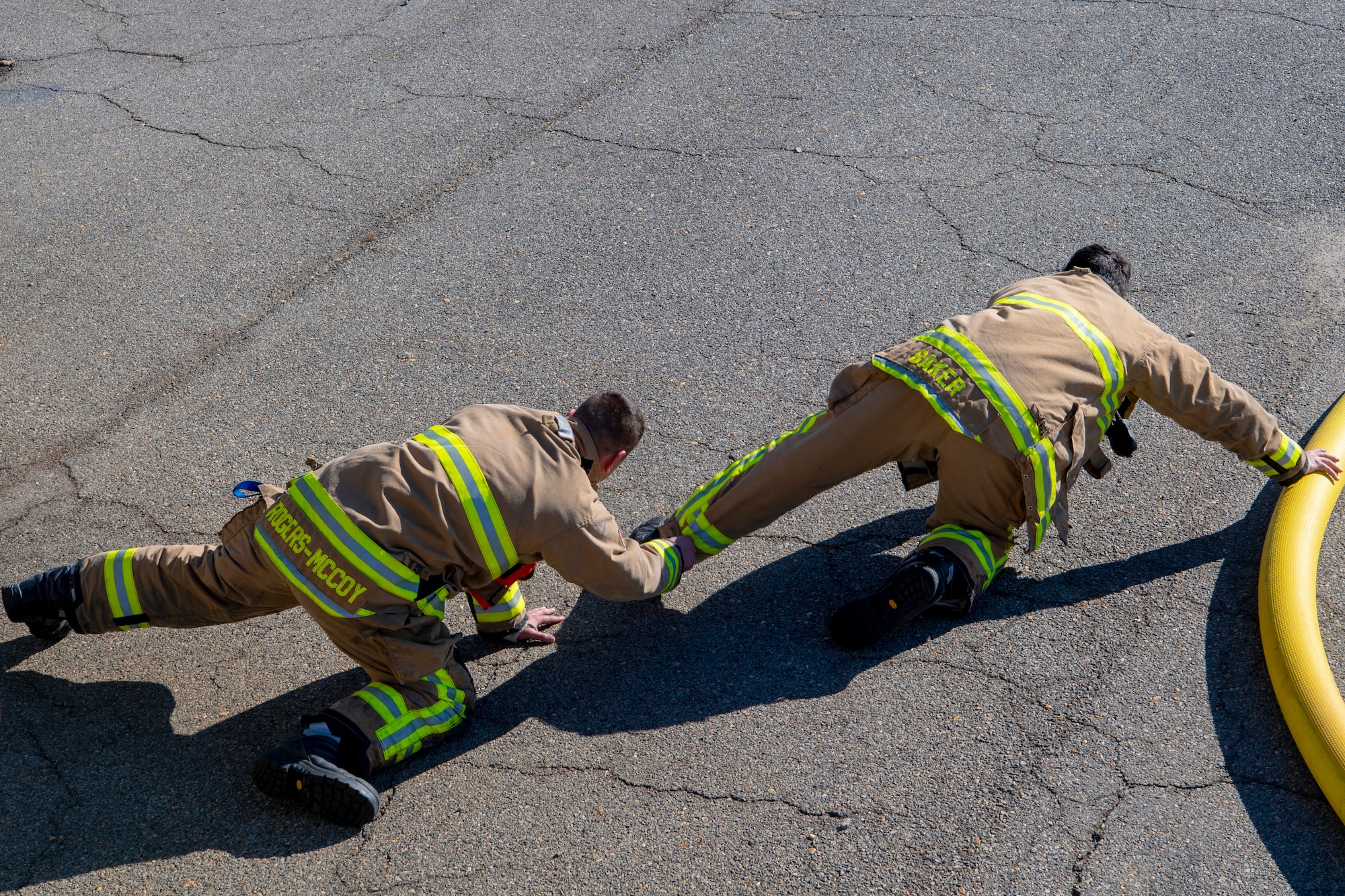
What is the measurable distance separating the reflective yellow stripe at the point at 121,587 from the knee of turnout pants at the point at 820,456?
1.73 metres

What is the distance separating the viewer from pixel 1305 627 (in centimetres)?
351

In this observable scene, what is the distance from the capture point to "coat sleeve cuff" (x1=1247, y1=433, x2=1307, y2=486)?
3.92 metres

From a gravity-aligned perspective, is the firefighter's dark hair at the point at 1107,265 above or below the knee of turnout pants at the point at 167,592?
above

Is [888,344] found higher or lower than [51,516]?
higher

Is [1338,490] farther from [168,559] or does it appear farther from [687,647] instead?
[168,559]

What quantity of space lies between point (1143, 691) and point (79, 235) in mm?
5470

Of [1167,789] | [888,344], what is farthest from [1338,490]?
[888,344]

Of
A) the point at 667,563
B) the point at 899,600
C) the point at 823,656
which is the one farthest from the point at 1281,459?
the point at 667,563

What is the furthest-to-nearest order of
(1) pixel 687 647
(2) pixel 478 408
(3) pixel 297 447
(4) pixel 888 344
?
1. (4) pixel 888 344
2. (3) pixel 297 447
3. (1) pixel 687 647
4. (2) pixel 478 408

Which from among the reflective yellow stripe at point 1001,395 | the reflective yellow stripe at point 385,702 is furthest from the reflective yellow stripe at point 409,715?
the reflective yellow stripe at point 1001,395

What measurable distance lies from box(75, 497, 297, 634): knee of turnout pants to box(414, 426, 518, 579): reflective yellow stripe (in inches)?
26.5

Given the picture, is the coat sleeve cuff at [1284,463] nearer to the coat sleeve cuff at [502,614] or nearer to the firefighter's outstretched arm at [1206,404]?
the firefighter's outstretched arm at [1206,404]

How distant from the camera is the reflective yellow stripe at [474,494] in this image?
3.19 meters

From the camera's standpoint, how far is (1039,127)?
6.59 metres
